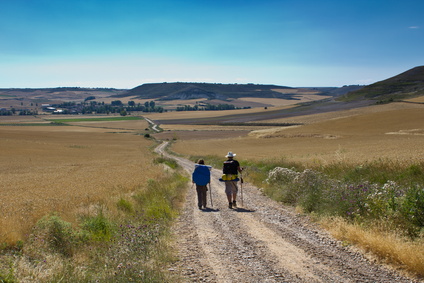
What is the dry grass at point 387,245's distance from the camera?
6.78 metres

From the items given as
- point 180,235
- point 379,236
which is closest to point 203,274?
point 180,235

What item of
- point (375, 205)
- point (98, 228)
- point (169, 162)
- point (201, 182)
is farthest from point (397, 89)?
point (98, 228)

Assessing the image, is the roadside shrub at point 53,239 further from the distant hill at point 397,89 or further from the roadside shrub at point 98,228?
the distant hill at point 397,89

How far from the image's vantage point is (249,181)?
2309 cm

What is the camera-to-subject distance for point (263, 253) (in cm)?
803

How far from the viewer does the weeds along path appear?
266 inches

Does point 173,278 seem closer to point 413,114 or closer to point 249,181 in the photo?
point 249,181

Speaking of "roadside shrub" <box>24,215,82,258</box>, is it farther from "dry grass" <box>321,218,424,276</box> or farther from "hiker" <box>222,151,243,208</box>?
"hiker" <box>222,151,243,208</box>

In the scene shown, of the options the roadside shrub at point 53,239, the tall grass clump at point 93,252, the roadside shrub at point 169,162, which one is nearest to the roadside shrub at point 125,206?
the tall grass clump at point 93,252

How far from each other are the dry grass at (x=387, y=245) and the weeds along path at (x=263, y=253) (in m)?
0.29

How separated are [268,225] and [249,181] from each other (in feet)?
40.4

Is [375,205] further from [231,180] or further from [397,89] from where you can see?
[397,89]

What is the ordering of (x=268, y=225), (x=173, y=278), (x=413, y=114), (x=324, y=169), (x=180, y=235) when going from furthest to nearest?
1. (x=413, y=114)
2. (x=324, y=169)
3. (x=268, y=225)
4. (x=180, y=235)
5. (x=173, y=278)

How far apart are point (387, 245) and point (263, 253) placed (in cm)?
248
